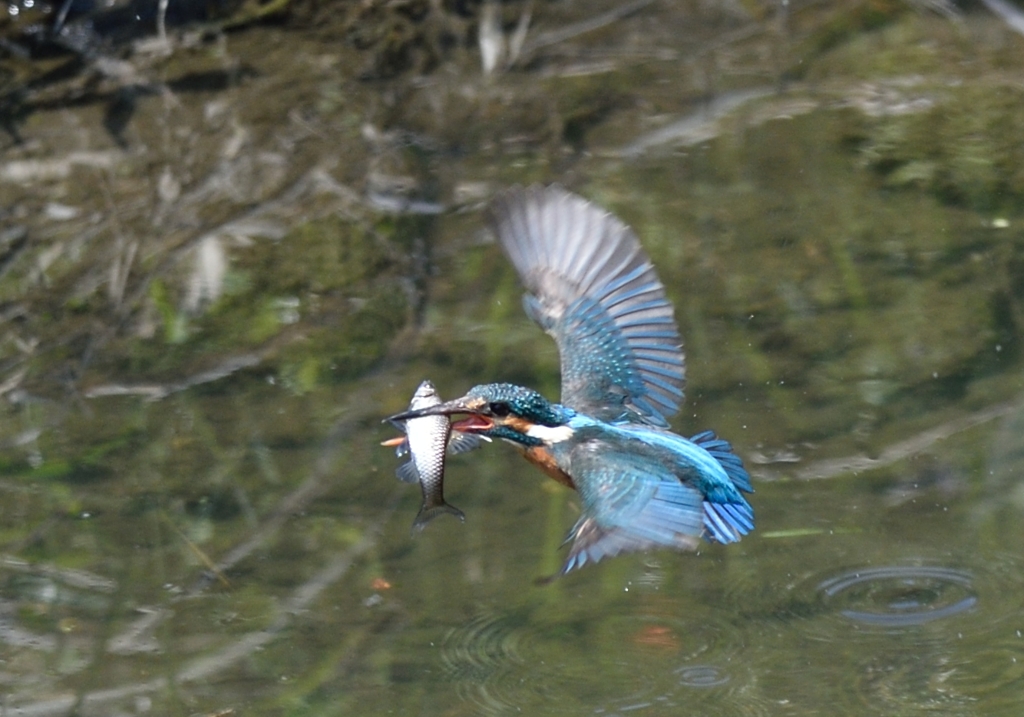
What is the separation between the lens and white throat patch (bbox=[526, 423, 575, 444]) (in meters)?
3.40

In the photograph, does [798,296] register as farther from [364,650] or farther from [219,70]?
[219,70]

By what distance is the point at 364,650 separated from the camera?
11.7 ft

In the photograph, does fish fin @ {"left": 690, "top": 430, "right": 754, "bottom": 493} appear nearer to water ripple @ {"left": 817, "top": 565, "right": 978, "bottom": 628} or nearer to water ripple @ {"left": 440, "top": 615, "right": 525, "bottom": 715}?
water ripple @ {"left": 817, "top": 565, "right": 978, "bottom": 628}

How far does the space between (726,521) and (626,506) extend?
0.46m

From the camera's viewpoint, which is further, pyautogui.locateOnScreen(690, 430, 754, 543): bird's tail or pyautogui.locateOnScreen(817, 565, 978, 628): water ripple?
pyautogui.locateOnScreen(817, 565, 978, 628): water ripple

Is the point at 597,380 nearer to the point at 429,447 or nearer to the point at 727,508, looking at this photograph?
the point at 727,508

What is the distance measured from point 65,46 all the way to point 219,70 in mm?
691

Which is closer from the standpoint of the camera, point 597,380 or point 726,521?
point 726,521

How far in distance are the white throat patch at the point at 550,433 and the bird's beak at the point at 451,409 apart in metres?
0.12

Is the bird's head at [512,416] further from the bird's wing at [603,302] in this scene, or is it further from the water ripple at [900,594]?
the water ripple at [900,594]

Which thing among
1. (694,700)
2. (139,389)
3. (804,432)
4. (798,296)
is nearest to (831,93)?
(798,296)

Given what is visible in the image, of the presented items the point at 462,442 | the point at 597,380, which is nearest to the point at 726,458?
the point at 597,380

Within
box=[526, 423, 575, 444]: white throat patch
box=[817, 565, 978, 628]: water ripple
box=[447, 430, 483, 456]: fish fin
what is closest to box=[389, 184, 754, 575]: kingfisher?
box=[526, 423, 575, 444]: white throat patch

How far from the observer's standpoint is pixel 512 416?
11.1 feet
